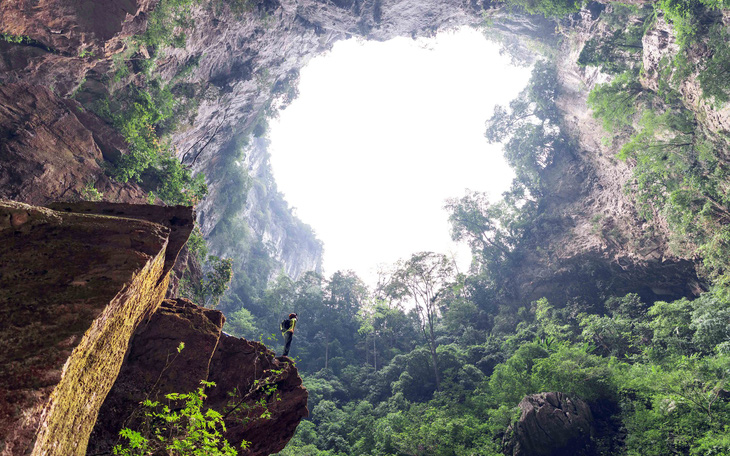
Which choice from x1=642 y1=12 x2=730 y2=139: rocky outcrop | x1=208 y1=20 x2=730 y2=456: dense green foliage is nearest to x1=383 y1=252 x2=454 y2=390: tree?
x1=208 y1=20 x2=730 y2=456: dense green foliage

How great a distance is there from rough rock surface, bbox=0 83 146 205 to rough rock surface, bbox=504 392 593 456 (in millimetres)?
18115

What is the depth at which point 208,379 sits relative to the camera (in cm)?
616

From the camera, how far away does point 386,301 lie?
105 feet

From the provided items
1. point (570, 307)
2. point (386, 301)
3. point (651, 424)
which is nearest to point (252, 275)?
point (386, 301)

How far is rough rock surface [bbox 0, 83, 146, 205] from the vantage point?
399 inches

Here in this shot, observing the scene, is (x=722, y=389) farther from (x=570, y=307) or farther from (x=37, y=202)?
(x=37, y=202)

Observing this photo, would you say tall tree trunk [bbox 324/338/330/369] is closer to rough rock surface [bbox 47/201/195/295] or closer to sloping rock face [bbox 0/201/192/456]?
rough rock surface [bbox 47/201/195/295]

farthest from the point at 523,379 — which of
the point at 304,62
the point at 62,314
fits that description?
the point at 304,62

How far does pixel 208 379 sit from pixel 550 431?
13440mm

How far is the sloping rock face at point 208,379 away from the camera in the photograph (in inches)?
197

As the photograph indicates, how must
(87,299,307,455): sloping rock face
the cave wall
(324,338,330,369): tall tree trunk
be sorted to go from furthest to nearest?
(324,338,330,369): tall tree trunk < the cave wall < (87,299,307,455): sloping rock face

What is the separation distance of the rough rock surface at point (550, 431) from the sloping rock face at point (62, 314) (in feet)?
47.8

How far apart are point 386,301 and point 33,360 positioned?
99.1ft

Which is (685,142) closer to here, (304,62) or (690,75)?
(690,75)
